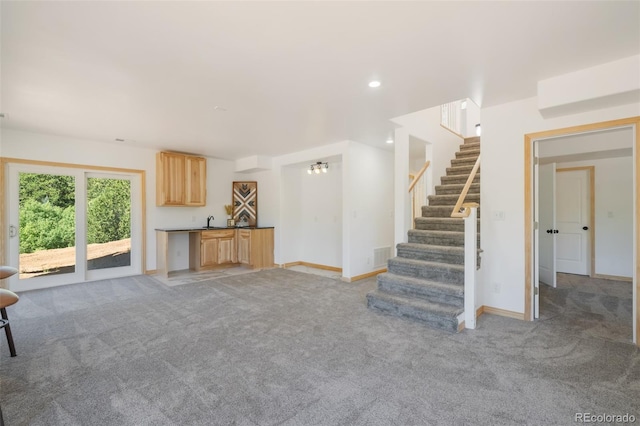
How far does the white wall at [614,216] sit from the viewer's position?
17.2 ft

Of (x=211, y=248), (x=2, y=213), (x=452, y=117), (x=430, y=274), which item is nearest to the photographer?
(x=430, y=274)

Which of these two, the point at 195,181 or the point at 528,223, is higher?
the point at 195,181

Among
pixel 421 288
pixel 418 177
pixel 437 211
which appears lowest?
pixel 421 288

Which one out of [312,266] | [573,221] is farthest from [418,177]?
[573,221]

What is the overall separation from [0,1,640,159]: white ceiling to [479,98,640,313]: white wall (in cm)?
24

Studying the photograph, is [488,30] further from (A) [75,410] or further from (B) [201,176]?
(B) [201,176]

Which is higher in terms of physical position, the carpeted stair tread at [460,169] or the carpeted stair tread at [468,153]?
the carpeted stair tread at [468,153]

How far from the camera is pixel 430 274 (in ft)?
12.3

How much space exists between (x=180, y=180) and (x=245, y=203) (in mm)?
1591

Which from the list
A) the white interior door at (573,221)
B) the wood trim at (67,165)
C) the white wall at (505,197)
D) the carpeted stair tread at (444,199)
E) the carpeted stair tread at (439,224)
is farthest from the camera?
the white interior door at (573,221)

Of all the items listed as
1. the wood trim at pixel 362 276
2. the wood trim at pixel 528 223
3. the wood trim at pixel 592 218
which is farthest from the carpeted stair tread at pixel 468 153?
the wood trim at pixel 362 276

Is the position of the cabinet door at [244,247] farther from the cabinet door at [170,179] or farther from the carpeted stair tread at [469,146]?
the carpeted stair tread at [469,146]

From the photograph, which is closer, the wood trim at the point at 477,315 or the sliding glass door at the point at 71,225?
the wood trim at the point at 477,315

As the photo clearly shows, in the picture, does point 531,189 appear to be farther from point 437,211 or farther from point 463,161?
point 463,161
